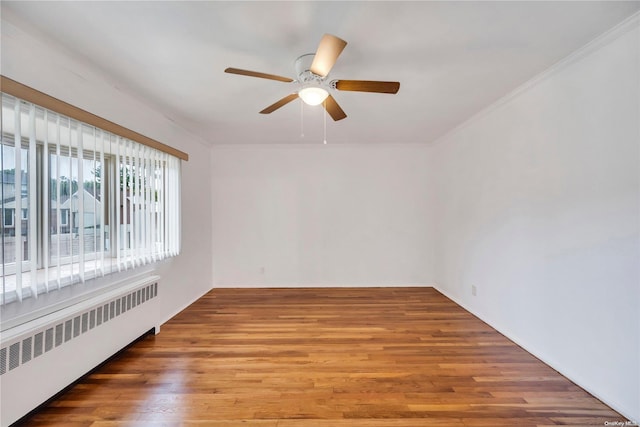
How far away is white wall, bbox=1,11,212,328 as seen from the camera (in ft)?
5.13

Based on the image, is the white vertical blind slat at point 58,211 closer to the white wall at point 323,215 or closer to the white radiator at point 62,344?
the white radiator at point 62,344

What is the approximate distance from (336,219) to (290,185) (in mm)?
945

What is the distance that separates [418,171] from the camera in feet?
14.0

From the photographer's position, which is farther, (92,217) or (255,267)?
(255,267)

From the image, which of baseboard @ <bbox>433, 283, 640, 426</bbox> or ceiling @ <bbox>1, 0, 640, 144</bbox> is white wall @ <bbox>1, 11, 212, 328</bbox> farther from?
baseboard @ <bbox>433, 283, 640, 426</bbox>

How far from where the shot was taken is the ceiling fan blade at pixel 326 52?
4.32 ft

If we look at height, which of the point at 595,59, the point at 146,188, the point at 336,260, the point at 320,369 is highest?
the point at 595,59

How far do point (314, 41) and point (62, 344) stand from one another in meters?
2.57

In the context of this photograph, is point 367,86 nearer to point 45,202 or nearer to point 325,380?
point 325,380

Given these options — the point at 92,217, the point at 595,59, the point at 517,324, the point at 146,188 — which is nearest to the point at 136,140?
the point at 146,188

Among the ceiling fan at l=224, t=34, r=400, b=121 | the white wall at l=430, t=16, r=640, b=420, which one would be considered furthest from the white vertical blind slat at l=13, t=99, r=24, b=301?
the white wall at l=430, t=16, r=640, b=420

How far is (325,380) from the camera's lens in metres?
1.92

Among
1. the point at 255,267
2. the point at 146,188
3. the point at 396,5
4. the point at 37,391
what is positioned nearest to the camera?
the point at 396,5

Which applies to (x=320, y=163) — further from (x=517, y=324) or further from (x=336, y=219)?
(x=517, y=324)
